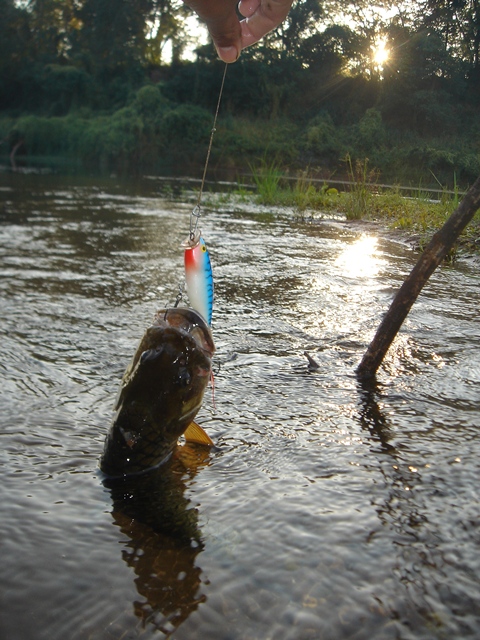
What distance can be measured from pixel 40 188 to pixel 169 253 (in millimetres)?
9467

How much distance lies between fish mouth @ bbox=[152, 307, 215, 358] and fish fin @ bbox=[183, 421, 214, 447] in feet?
1.50

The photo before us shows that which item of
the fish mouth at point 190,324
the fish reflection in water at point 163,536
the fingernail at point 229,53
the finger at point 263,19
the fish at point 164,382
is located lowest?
the fish reflection in water at point 163,536

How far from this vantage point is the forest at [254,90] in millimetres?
17672

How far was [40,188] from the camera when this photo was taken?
1527 cm

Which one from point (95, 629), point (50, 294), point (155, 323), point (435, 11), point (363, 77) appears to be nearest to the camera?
point (95, 629)

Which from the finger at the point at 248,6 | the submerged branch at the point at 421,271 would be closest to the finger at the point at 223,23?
the finger at the point at 248,6

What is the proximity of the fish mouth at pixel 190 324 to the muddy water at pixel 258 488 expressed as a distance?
0.57 metres

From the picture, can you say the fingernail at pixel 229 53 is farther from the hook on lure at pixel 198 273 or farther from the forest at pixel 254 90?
the forest at pixel 254 90

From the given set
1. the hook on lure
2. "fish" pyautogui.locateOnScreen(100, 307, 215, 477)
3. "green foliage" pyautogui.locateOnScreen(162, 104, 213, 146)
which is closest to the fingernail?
the hook on lure

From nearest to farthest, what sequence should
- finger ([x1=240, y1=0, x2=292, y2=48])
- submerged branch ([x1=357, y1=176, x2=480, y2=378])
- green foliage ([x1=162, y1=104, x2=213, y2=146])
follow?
→ finger ([x1=240, y1=0, x2=292, y2=48]) → submerged branch ([x1=357, y1=176, x2=480, y2=378]) → green foliage ([x1=162, y1=104, x2=213, y2=146])

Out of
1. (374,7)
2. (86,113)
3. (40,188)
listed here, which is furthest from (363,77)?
(86,113)

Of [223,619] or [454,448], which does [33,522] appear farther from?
[454,448]

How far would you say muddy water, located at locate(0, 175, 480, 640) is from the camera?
153cm

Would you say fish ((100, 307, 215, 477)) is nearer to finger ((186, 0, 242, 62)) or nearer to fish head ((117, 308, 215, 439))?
fish head ((117, 308, 215, 439))
